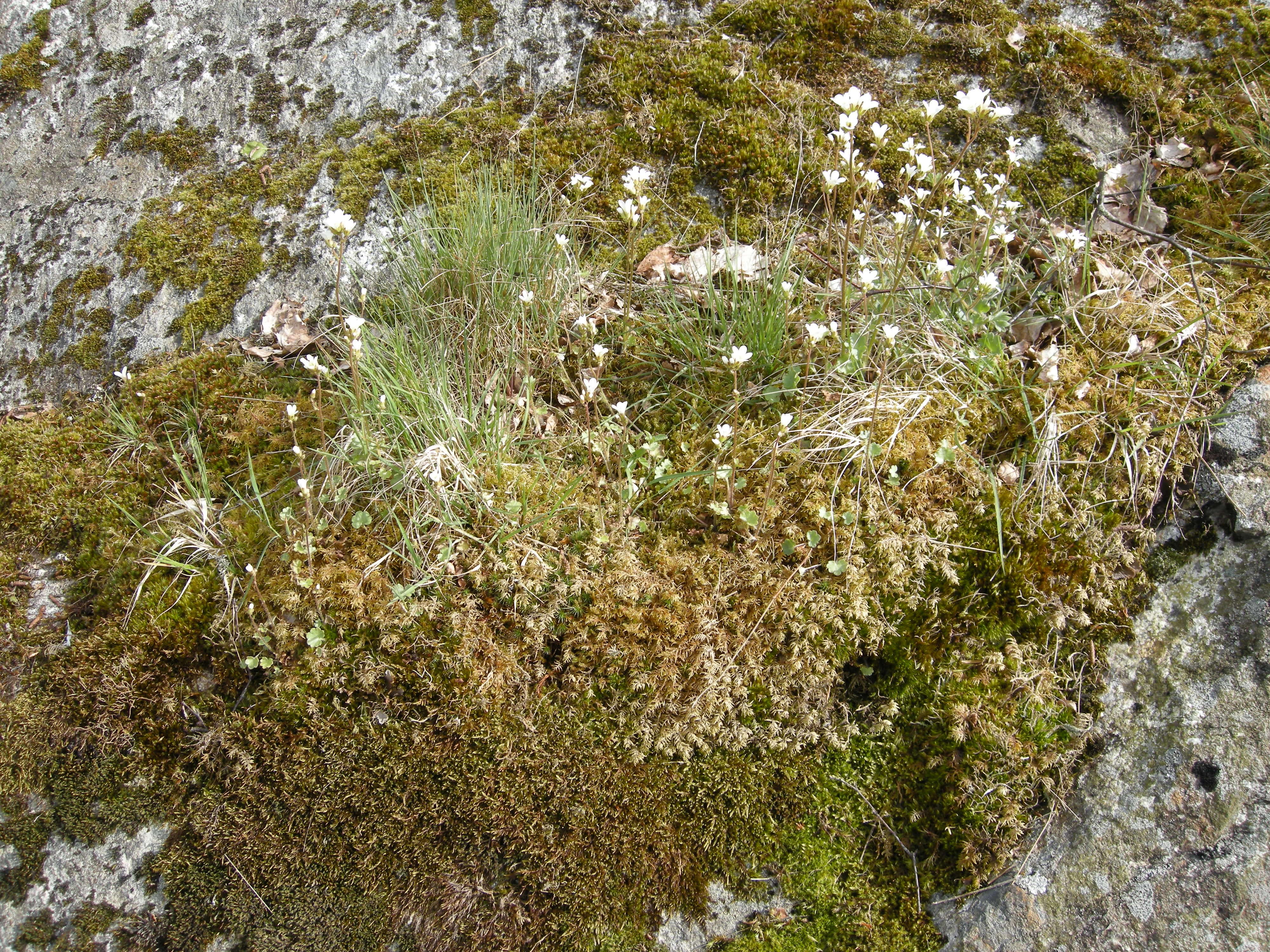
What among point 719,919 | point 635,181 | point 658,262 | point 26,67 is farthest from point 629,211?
point 26,67

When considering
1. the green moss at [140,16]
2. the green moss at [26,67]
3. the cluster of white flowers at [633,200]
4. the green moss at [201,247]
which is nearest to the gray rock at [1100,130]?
the cluster of white flowers at [633,200]

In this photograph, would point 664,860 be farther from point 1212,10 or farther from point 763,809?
point 1212,10

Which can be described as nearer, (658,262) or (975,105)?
(975,105)

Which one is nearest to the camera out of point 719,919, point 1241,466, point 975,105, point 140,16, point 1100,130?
point 719,919

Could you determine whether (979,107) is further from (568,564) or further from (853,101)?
(568,564)

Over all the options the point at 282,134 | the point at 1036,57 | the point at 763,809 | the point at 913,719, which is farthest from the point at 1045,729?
the point at 282,134

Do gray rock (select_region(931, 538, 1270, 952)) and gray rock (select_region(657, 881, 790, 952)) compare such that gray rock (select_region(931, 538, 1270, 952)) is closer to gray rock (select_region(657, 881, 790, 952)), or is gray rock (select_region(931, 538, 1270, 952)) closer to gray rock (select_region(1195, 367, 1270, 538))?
gray rock (select_region(1195, 367, 1270, 538))

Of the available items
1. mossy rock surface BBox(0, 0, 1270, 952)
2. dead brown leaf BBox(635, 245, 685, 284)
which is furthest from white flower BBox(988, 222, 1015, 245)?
dead brown leaf BBox(635, 245, 685, 284)
